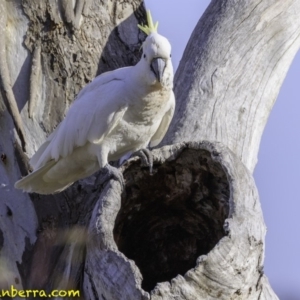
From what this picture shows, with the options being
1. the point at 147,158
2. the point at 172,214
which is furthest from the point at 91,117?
the point at 172,214

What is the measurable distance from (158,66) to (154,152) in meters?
0.34

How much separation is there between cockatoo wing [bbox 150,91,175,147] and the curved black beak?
17 centimetres

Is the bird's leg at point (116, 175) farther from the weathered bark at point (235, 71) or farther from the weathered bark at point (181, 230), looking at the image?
the weathered bark at point (235, 71)

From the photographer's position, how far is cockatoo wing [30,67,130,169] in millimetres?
3162

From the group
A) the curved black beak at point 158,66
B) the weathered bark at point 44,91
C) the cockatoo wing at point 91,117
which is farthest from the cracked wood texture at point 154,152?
the curved black beak at point 158,66

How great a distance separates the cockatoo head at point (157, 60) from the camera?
3.02 metres

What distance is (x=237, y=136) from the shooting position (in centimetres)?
320

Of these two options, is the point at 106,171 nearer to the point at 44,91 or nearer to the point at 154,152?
the point at 154,152

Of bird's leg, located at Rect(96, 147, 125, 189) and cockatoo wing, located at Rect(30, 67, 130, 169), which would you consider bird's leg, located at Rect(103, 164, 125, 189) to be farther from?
cockatoo wing, located at Rect(30, 67, 130, 169)

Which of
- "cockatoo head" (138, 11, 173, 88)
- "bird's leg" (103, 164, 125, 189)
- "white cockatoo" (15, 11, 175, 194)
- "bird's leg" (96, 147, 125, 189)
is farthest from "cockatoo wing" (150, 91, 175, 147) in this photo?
"bird's leg" (103, 164, 125, 189)

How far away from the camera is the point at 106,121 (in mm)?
3148

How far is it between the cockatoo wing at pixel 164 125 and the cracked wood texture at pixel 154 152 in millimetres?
34

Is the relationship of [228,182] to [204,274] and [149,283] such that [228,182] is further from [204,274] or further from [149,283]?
[149,283]

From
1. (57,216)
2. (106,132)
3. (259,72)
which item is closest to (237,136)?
(259,72)
